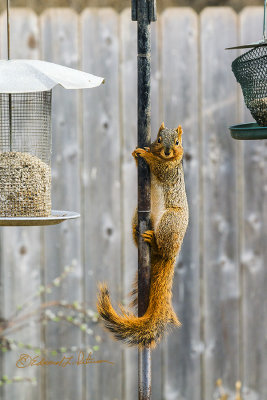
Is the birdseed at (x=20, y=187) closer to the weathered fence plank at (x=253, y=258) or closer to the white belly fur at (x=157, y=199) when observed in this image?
the white belly fur at (x=157, y=199)

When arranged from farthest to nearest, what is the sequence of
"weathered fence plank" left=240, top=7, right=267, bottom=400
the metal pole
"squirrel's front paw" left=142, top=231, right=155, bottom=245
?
"weathered fence plank" left=240, top=7, right=267, bottom=400, "squirrel's front paw" left=142, top=231, right=155, bottom=245, the metal pole

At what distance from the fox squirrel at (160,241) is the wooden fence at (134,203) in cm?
88

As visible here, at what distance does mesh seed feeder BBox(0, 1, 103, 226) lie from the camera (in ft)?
5.55

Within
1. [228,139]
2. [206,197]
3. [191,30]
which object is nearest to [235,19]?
[191,30]

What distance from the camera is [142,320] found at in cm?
172

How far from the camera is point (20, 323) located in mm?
2848

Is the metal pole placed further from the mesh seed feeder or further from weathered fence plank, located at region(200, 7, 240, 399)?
weathered fence plank, located at region(200, 7, 240, 399)

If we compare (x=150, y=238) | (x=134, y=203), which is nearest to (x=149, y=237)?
(x=150, y=238)

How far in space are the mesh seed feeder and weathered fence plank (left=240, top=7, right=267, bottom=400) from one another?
104cm

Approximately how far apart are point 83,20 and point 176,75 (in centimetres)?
47

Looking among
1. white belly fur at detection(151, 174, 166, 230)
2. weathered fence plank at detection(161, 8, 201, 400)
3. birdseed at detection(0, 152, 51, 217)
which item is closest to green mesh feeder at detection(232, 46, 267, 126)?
white belly fur at detection(151, 174, 166, 230)

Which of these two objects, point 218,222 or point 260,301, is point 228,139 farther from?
point 260,301

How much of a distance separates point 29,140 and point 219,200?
3.18 ft
